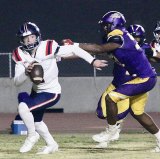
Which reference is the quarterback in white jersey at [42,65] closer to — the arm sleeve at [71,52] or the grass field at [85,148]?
the arm sleeve at [71,52]

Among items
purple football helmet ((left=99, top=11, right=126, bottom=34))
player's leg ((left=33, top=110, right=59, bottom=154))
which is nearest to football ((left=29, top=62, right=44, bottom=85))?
player's leg ((left=33, top=110, right=59, bottom=154))

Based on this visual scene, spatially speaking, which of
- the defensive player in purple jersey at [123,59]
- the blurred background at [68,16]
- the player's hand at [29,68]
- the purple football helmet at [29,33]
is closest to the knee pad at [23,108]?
the player's hand at [29,68]

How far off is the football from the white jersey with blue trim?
19cm

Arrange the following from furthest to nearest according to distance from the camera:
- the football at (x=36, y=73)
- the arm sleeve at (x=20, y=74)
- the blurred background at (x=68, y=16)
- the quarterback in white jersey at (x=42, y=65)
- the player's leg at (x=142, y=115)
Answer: the blurred background at (x=68, y=16) < the player's leg at (x=142, y=115) < the quarterback in white jersey at (x=42, y=65) < the arm sleeve at (x=20, y=74) < the football at (x=36, y=73)

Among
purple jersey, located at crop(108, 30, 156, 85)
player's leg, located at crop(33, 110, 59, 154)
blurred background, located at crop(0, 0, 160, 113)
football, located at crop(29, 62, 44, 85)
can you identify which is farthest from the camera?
blurred background, located at crop(0, 0, 160, 113)

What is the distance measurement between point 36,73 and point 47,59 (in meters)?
0.45

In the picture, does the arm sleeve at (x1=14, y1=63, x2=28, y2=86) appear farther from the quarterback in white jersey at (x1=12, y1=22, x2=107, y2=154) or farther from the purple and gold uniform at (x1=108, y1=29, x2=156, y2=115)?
the purple and gold uniform at (x1=108, y1=29, x2=156, y2=115)

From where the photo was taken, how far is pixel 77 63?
2230 centimetres

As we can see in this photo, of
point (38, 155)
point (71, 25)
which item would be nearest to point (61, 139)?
point (38, 155)

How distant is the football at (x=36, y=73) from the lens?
11576 millimetres

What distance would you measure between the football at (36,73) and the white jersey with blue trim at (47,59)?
0.64 ft

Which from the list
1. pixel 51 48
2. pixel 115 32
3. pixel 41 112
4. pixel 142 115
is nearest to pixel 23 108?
pixel 41 112

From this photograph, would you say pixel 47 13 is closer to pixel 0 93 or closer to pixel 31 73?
pixel 0 93

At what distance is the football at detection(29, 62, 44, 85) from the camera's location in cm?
1158
